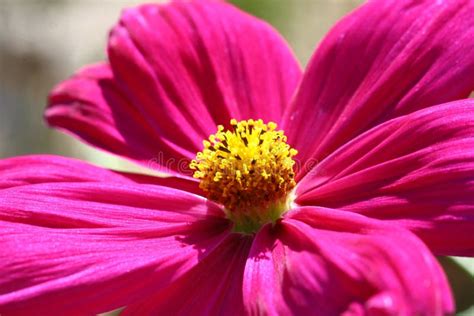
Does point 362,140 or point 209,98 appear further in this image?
point 209,98

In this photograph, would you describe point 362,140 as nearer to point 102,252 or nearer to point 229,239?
point 229,239

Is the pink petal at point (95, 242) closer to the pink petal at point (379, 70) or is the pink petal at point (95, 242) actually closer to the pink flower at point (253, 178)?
the pink flower at point (253, 178)

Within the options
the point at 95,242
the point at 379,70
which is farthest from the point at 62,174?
the point at 379,70

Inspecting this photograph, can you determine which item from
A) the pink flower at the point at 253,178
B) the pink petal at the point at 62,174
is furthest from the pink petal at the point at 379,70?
the pink petal at the point at 62,174

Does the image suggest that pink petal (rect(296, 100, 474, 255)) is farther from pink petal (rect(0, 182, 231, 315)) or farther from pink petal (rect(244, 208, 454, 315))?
pink petal (rect(0, 182, 231, 315))

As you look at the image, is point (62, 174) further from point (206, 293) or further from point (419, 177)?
point (419, 177)

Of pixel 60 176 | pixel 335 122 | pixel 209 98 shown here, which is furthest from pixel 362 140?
pixel 60 176

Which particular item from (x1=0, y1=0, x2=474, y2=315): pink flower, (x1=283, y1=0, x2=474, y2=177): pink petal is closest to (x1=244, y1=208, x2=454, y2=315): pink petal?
(x1=0, y1=0, x2=474, y2=315): pink flower
